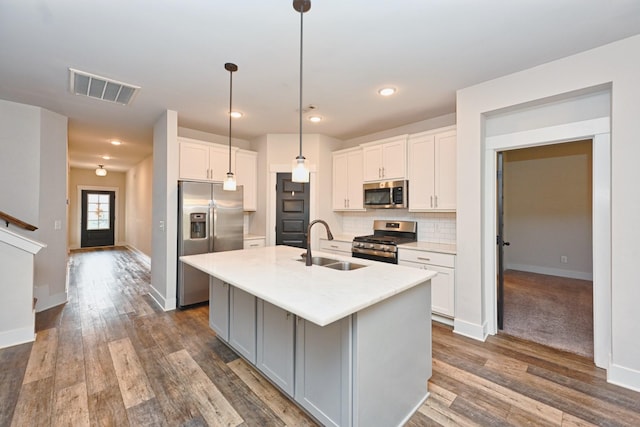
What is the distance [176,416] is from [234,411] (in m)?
0.37

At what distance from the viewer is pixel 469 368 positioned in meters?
2.29

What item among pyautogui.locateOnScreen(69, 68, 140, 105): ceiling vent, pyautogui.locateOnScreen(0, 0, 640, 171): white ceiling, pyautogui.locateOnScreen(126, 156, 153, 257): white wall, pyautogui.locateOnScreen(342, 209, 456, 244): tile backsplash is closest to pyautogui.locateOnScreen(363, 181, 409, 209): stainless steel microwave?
pyautogui.locateOnScreen(342, 209, 456, 244): tile backsplash

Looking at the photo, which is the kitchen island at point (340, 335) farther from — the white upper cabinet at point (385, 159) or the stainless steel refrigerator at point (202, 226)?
the white upper cabinet at point (385, 159)

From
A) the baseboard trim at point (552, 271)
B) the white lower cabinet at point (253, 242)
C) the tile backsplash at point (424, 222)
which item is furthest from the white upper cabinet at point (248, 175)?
the baseboard trim at point (552, 271)

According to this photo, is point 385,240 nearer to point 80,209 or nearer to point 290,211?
point 290,211

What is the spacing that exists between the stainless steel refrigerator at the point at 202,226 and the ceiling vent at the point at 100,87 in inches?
45.9

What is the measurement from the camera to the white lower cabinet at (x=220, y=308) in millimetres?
2486

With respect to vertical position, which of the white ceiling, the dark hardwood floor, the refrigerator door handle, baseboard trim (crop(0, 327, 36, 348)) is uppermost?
the white ceiling

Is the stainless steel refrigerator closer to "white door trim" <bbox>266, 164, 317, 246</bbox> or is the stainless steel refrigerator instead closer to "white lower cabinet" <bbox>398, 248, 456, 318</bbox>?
"white door trim" <bbox>266, 164, 317, 246</bbox>

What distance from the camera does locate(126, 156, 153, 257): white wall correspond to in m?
6.74

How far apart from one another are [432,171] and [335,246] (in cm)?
180

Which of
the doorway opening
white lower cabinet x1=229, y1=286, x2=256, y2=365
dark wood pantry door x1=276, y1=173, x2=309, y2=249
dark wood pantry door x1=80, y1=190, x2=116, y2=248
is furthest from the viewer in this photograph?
dark wood pantry door x1=80, y1=190, x2=116, y2=248

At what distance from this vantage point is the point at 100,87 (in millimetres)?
2848

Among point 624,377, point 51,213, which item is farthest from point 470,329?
point 51,213
